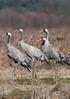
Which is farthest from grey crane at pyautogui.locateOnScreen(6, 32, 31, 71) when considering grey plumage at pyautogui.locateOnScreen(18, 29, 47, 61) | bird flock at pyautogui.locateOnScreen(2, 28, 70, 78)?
grey plumage at pyautogui.locateOnScreen(18, 29, 47, 61)

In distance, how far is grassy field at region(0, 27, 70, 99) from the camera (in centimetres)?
964

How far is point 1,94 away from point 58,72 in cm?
544

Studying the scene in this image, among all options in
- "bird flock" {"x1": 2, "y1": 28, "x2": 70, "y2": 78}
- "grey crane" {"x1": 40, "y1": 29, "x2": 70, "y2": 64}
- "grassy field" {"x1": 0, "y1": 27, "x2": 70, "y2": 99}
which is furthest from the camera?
"grey crane" {"x1": 40, "y1": 29, "x2": 70, "y2": 64}

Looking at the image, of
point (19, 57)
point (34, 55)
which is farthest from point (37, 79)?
point (34, 55)

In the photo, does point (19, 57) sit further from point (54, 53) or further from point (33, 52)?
point (54, 53)

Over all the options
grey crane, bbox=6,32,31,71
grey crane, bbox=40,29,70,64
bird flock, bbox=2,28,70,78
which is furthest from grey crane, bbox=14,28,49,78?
grey crane, bbox=6,32,31,71

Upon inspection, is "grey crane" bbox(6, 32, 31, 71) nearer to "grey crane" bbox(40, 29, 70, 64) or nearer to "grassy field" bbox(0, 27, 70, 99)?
"grassy field" bbox(0, 27, 70, 99)

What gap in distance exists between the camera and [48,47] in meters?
15.9

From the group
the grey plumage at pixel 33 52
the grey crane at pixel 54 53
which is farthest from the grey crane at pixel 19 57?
the grey crane at pixel 54 53

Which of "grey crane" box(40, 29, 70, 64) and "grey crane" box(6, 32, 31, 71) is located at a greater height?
"grey crane" box(6, 32, 31, 71)

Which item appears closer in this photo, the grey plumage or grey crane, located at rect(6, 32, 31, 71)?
grey crane, located at rect(6, 32, 31, 71)

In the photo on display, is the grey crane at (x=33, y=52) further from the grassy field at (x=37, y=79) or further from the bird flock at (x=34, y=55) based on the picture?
the grassy field at (x=37, y=79)

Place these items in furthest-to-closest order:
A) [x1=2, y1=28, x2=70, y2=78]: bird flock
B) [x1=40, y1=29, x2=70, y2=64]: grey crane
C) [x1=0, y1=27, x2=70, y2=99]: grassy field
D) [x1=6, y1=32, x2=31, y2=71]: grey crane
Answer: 1. [x1=40, y1=29, x2=70, y2=64]: grey crane
2. [x1=2, y1=28, x2=70, y2=78]: bird flock
3. [x1=6, y1=32, x2=31, y2=71]: grey crane
4. [x1=0, y1=27, x2=70, y2=99]: grassy field

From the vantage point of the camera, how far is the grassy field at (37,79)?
9641 mm
